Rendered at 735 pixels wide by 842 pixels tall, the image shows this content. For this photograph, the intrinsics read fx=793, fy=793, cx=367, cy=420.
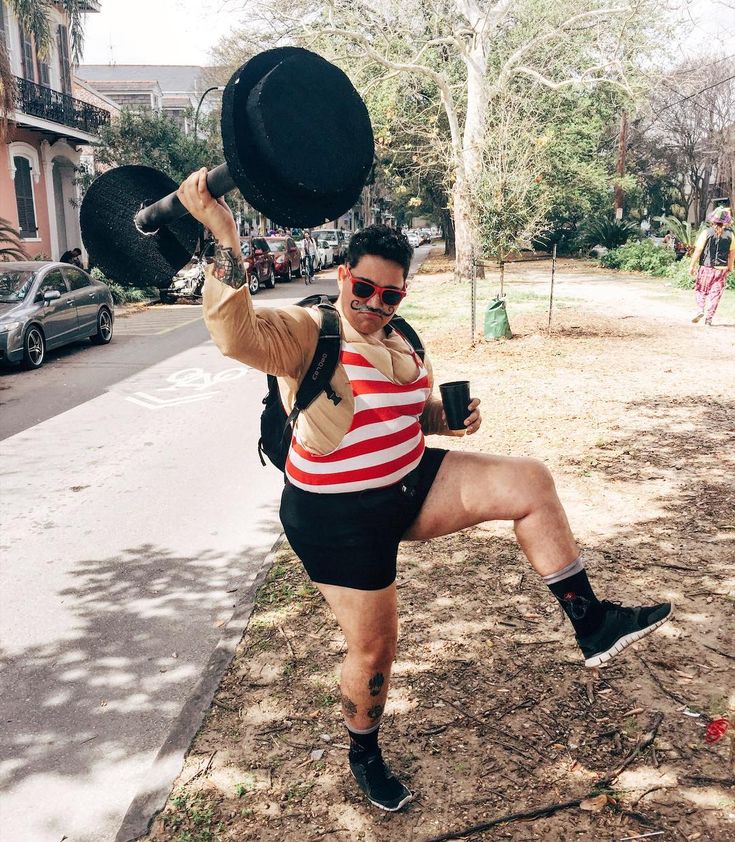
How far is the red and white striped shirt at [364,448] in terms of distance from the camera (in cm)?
241

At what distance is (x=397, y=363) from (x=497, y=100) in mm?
21173

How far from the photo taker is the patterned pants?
14.1 m

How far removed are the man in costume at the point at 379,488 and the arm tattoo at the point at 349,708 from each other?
0.06 metres

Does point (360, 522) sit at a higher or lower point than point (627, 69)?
lower

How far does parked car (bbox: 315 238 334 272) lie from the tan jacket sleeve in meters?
30.6

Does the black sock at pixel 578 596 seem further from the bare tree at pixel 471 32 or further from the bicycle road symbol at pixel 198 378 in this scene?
the bare tree at pixel 471 32

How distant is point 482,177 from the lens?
43.9ft

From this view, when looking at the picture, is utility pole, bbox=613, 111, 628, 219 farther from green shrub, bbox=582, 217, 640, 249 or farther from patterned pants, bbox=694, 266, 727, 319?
patterned pants, bbox=694, 266, 727, 319

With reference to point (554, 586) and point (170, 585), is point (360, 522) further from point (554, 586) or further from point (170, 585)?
point (170, 585)

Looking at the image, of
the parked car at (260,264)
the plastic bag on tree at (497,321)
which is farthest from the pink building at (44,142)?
the plastic bag on tree at (497,321)

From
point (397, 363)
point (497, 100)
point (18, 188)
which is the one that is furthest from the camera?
point (18, 188)

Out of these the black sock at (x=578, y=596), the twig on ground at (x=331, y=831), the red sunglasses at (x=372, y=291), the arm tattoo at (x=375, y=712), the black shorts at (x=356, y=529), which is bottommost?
the twig on ground at (x=331, y=831)

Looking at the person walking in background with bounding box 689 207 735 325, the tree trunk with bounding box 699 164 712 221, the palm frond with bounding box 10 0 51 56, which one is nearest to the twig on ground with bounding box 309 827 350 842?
the person walking in background with bounding box 689 207 735 325

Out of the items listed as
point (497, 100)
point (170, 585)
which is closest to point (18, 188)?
point (497, 100)
